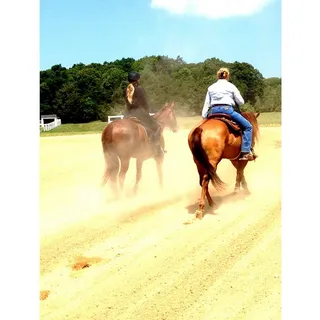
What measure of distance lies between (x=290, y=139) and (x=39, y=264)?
123 inches

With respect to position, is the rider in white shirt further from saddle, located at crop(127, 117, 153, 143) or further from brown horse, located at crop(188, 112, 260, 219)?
saddle, located at crop(127, 117, 153, 143)

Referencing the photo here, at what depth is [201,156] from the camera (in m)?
6.95

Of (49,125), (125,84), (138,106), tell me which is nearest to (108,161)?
(138,106)

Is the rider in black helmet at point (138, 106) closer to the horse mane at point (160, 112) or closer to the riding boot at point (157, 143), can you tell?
the riding boot at point (157, 143)

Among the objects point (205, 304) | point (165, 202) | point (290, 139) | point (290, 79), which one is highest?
point (290, 79)

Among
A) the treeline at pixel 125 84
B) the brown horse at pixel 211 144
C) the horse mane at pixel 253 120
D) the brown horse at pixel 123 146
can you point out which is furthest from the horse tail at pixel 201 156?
the brown horse at pixel 123 146

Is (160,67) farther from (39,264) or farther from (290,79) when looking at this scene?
(39,264)

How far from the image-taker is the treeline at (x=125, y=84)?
6.37m

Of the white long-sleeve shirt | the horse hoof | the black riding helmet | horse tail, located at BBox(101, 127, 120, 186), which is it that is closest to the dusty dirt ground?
the horse hoof

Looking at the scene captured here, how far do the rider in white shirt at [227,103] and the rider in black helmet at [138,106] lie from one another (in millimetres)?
1466

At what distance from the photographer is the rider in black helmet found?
810 centimetres

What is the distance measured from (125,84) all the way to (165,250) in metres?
3.43

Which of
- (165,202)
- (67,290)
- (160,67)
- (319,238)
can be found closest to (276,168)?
(165,202)

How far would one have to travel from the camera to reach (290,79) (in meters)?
4.90
